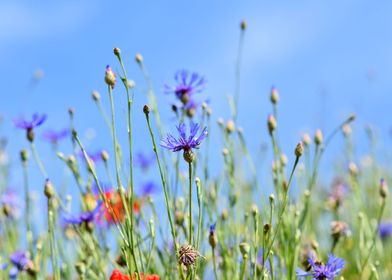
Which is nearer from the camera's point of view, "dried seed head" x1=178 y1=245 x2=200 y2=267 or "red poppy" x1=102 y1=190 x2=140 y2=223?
"dried seed head" x1=178 y1=245 x2=200 y2=267

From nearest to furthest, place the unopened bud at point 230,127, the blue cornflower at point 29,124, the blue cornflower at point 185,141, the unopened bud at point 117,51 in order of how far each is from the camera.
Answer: the blue cornflower at point 185,141 → the unopened bud at point 117,51 → the blue cornflower at point 29,124 → the unopened bud at point 230,127

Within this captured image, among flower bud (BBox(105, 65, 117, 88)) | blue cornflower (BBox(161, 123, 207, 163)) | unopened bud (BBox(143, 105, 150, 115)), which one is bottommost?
blue cornflower (BBox(161, 123, 207, 163))

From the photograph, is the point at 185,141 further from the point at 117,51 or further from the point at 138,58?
the point at 138,58

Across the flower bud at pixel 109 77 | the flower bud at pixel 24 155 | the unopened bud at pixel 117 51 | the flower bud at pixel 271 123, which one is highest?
the flower bud at pixel 271 123

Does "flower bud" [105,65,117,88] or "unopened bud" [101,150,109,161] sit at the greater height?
"unopened bud" [101,150,109,161]

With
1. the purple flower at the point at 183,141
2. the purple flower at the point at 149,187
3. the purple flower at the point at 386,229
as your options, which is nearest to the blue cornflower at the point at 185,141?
the purple flower at the point at 183,141

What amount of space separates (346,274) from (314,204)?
1.10m

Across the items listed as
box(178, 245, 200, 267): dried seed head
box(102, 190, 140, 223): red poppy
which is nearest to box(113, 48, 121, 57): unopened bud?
box(102, 190, 140, 223): red poppy

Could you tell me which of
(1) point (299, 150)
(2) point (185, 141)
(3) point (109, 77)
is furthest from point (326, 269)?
(3) point (109, 77)

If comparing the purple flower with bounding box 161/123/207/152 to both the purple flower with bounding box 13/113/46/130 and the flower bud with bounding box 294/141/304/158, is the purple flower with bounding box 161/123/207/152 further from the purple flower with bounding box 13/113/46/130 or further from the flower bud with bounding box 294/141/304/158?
the purple flower with bounding box 13/113/46/130

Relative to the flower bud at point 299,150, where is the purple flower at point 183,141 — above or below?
below

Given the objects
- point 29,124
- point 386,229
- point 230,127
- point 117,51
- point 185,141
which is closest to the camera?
point 185,141

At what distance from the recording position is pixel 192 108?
7.69 feet

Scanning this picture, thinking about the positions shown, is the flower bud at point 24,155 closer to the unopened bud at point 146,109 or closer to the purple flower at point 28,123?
the purple flower at point 28,123
